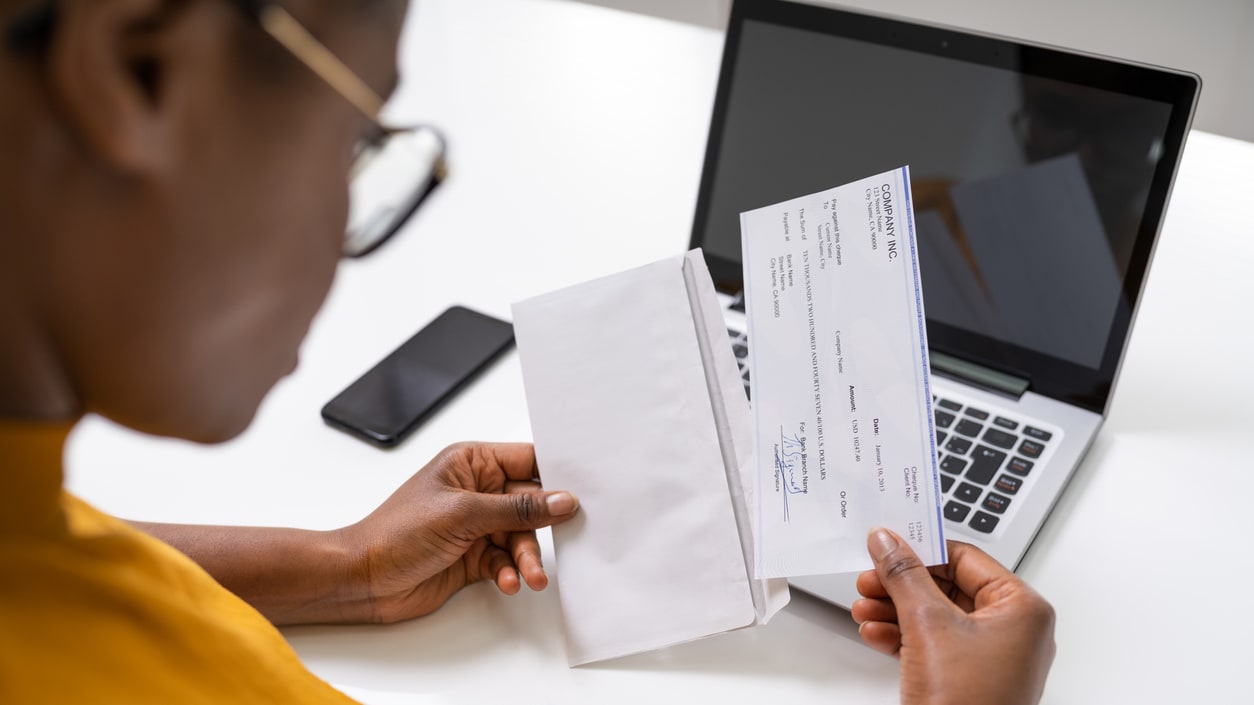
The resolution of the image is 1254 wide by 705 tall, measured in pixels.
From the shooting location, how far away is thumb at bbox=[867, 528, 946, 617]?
2.04 feet

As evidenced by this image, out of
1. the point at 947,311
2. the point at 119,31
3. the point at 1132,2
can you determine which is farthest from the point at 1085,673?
the point at 1132,2

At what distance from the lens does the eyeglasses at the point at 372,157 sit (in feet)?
1.25

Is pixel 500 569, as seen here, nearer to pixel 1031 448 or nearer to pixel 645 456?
pixel 645 456

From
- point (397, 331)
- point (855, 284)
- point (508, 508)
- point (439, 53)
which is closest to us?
point (855, 284)

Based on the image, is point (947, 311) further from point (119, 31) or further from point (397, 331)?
point (119, 31)

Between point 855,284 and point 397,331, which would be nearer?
point 855,284

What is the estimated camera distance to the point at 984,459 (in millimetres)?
790

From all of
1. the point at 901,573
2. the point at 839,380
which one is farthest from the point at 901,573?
the point at 839,380

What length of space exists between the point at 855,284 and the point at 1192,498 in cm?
36

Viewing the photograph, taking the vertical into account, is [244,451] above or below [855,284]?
below

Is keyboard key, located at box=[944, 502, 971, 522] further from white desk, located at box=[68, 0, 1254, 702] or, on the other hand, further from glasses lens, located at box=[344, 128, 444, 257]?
glasses lens, located at box=[344, 128, 444, 257]

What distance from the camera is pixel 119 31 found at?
0.34m

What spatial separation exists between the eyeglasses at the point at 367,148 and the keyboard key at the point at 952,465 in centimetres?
45

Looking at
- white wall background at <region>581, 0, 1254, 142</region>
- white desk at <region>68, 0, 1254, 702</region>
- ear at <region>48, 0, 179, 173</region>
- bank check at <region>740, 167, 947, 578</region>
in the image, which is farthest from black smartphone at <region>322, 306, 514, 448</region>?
white wall background at <region>581, 0, 1254, 142</region>
